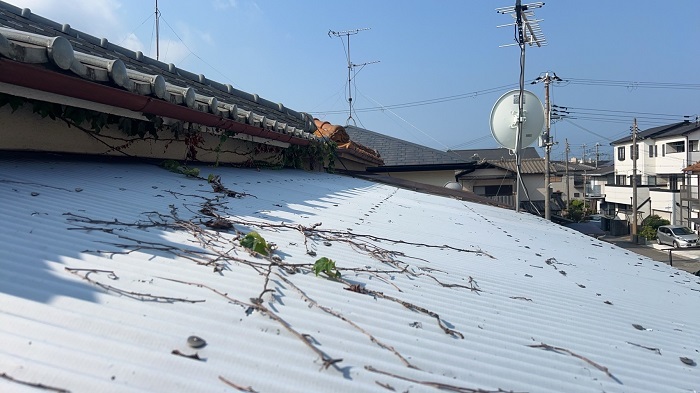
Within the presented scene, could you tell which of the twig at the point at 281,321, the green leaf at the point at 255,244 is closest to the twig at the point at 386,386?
the twig at the point at 281,321

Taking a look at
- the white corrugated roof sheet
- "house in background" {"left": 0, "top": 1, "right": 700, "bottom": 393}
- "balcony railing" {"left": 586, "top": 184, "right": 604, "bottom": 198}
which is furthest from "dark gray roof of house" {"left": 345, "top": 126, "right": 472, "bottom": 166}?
"balcony railing" {"left": 586, "top": 184, "right": 604, "bottom": 198}

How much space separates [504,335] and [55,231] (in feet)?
7.41

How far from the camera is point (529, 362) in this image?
193 cm

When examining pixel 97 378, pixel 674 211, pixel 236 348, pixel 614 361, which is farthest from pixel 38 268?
pixel 674 211

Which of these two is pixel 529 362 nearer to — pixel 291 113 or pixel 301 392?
pixel 301 392

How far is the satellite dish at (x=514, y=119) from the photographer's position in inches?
349

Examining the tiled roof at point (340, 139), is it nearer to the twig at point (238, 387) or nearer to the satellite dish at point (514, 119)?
the satellite dish at point (514, 119)

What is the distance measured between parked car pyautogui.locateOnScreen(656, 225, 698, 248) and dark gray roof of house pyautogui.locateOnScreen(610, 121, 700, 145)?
463 inches

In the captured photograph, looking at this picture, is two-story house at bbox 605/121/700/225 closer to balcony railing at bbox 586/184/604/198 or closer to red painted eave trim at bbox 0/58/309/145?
balcony railing at bbox 586/184/604/198

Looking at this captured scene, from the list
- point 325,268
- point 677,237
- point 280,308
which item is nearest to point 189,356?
point 280,308

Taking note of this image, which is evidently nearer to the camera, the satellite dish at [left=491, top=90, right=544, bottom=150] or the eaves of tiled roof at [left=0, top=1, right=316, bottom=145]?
the eaves of tiled roof at [left=0, top=1, right=316, bottom=145]

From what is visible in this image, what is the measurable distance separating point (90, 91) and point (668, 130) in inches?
1824

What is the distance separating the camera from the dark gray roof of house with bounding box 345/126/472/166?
51.9 ft

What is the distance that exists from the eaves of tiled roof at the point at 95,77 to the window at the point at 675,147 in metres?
39.9
